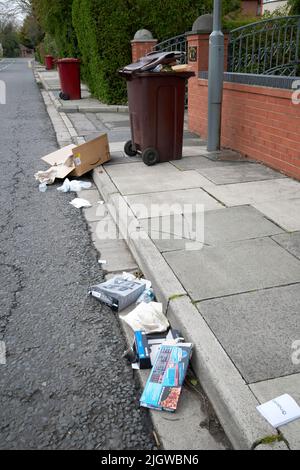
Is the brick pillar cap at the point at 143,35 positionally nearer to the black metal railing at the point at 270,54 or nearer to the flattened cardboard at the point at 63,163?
the black metal railing at the point at 270,54

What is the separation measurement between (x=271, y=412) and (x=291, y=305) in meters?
0.95

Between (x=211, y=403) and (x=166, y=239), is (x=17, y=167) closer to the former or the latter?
(x=166, y=239)

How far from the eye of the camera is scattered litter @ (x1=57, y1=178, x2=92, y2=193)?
5.91m

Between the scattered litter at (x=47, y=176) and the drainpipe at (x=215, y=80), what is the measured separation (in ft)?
7.95

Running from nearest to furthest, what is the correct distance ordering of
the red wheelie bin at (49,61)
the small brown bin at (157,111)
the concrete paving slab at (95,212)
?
the concrete paving slab at (95,212) < the small brown bin at (157,111) < the red wheelie bin at (49,61)

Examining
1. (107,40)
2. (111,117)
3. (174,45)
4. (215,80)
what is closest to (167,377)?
(215,80)

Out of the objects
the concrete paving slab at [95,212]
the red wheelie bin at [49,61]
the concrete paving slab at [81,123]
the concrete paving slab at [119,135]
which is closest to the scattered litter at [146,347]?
the concrete paving slab at [95,212]

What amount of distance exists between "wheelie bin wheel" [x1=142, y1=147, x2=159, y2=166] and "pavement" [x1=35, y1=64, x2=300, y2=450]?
124mm

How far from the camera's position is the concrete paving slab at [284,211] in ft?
13.5

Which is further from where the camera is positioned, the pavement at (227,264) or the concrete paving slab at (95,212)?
the concrete paving slab at (95,212)

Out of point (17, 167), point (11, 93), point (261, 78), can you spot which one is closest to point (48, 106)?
point (11, 93)

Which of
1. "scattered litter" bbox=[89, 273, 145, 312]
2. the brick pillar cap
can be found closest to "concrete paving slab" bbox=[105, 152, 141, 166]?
"scattered litter" bbox=[89, 273, 145, 312]

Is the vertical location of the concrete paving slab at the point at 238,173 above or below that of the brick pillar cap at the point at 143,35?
below

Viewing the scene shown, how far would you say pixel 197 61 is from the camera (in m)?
7.84
